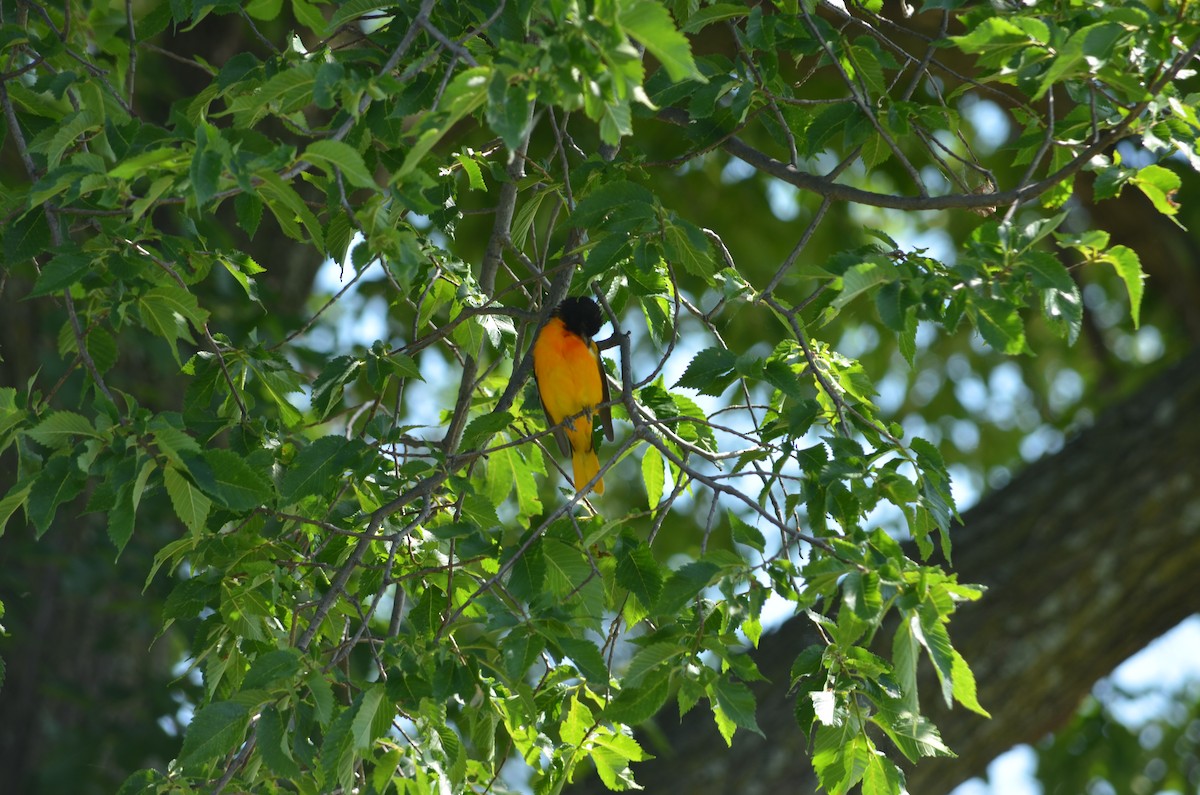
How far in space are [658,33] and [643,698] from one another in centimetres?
113

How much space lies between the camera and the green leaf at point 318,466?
8.25ft

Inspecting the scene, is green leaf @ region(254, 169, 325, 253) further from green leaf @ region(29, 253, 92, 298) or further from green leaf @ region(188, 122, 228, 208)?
green leaf @ region(29, 253, 92, 298)

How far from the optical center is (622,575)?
7.97 ft

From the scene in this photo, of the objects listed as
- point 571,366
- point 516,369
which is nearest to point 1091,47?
point 516,369

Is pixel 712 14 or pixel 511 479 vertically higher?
pixel 712 14

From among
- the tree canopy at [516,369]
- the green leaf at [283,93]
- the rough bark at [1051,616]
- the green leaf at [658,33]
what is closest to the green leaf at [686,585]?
the tree canopy at [516,369]

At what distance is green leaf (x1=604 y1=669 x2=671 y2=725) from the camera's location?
7.28 ft

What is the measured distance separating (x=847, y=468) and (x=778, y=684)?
257cm

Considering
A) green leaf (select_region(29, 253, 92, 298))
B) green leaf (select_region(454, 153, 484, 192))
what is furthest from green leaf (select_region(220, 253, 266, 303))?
green leaf (select_region(454, 153, 484, 192))

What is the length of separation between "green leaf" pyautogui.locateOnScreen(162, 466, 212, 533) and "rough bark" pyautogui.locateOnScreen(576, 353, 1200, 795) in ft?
8.91

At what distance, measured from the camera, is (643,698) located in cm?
222

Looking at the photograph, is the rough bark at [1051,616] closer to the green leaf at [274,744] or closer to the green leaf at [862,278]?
the green leaf at [274,744]

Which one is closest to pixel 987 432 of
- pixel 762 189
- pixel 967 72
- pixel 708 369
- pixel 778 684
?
pixel 762 189

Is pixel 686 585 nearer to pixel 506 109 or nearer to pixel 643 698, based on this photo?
pixel 643 698
